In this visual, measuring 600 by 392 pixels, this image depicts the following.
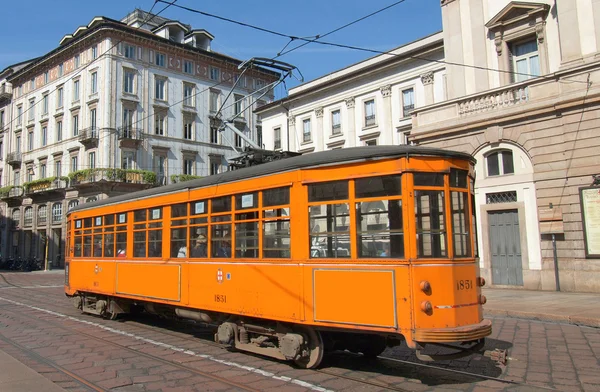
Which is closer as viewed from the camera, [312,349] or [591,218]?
[312,349]

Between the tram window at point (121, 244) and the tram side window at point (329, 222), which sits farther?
the tram window at point (121, 244)

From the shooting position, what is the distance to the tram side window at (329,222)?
19.6ft

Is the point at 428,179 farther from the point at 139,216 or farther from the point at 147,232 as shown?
the point at 139,216

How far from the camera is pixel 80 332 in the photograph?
369 inches

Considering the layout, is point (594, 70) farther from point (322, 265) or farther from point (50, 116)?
point (50, 116)

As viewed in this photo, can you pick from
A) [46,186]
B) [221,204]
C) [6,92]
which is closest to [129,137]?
[46,186]

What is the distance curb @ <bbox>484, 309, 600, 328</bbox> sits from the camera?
9770 mm

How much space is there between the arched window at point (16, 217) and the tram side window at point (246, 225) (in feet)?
145

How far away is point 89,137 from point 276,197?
3435 centimetres

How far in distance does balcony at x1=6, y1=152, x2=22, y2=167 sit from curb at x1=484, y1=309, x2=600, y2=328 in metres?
45.9

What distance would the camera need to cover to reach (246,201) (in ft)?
23.3

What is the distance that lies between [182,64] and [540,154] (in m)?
33.0

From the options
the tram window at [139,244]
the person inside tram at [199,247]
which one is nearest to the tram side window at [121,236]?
the tram window at [139,244]

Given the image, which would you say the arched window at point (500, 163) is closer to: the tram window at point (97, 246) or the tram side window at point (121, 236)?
the tram side window at point (121, 236)
